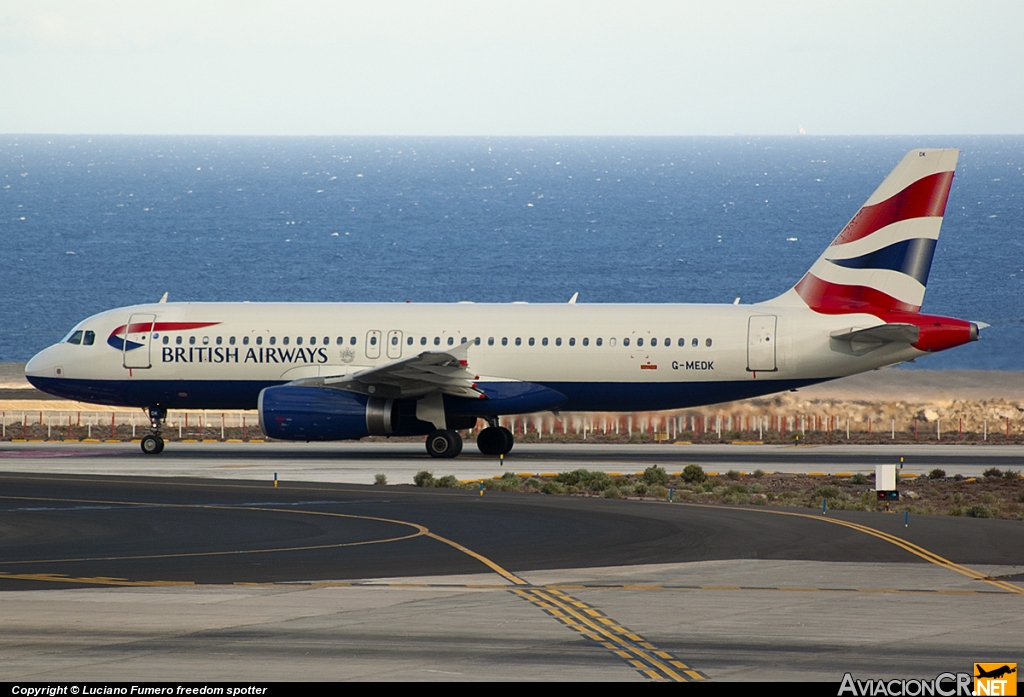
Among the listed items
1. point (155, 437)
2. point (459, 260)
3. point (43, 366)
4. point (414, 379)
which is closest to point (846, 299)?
point (414, 379)

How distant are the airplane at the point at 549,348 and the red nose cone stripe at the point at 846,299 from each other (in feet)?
0.12

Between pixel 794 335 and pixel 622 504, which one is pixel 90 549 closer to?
pixel 622 504

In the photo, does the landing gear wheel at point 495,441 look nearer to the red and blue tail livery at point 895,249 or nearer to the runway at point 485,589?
the red and blue tail livery at point 895,249

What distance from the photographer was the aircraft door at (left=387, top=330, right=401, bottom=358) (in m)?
39.4

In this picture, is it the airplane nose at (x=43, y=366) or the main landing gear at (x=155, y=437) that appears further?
the airplane nose at (x=43, y=366)

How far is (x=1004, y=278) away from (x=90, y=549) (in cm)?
10979

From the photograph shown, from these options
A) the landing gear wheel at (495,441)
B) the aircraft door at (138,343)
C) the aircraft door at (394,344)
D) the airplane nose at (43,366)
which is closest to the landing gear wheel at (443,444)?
the landing gear wheel at (495,441)

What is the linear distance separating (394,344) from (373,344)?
590 mm

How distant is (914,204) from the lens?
38.1 m

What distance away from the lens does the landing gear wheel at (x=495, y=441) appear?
134 ft

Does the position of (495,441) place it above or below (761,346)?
below

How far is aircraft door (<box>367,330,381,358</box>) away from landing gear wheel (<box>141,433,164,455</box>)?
6.63 meters

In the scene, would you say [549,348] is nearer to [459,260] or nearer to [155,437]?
[155,437]

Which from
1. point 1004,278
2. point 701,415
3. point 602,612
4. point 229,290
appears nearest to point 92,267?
point 229,290
